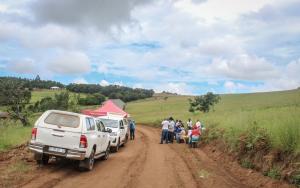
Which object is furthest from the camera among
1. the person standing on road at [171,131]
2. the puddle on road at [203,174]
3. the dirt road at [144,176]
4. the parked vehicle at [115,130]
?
the person standing on road at [171,131]

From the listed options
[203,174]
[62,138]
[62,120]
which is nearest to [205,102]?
[203,174]

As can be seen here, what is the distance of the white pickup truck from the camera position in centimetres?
1462

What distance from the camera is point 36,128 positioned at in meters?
14.7

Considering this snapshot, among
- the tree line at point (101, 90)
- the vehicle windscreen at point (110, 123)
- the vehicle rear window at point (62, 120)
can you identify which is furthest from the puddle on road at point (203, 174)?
the tree line at point (101, 90)

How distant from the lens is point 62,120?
50.0 feet

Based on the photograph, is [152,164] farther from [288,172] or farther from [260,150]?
[288,172]

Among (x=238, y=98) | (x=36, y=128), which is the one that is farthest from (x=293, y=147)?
(x=238, y=98)

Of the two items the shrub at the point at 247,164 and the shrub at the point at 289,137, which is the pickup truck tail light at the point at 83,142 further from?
the shrub at the point at 289,137

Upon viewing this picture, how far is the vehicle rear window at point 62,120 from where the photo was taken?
594 inches

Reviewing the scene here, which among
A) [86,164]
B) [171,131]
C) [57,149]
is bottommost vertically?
[86,164]

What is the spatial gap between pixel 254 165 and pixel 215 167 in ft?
7.43

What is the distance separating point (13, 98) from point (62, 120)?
116ft

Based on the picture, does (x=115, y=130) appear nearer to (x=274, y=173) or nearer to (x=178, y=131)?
(x=178, y=131)

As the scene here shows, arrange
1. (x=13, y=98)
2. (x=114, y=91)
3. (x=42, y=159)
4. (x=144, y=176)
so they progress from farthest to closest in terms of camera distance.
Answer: (x=114, y=91)
(x=13, y=98)
(x=42, y=159)
(x=144, y=176)
